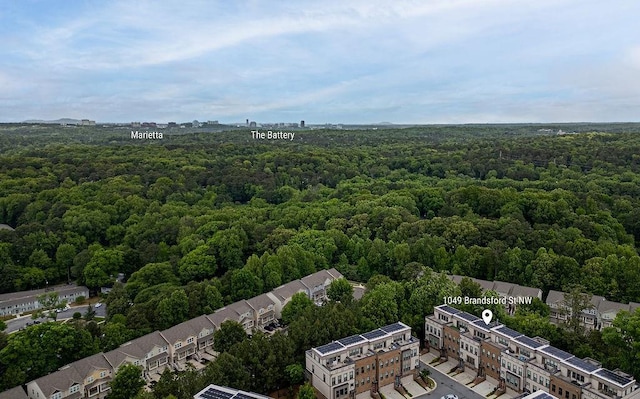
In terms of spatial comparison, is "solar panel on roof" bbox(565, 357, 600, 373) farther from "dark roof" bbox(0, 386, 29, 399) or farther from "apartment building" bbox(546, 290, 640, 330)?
"dark roof" bbox(0, 386, 29, 399)

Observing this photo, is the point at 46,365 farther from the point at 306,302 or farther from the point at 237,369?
the point at 306,302

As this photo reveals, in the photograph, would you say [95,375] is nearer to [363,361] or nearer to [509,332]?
[363,361]

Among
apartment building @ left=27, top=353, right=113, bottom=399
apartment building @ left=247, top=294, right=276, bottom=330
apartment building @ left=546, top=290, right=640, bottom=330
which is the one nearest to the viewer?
apartment building @ left=27, top=353, right=113, bottom=399

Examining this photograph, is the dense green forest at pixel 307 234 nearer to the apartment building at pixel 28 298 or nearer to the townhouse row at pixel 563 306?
the apartment building at pixel 28 298

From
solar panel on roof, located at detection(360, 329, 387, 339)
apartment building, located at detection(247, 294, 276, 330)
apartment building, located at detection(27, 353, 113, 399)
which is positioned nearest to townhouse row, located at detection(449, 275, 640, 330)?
solar panel on roof, located at detection(360, 329, 387, 339)

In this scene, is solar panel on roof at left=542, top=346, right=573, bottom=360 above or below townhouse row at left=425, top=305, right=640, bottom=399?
above

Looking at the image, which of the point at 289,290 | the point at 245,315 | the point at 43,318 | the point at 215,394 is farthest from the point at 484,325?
the point at 43,318

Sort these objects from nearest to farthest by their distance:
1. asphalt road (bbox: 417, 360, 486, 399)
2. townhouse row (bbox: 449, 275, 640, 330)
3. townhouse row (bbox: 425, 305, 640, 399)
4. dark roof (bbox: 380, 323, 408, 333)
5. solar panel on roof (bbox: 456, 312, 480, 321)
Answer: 1. townhouse row (bbox: 425, 305, 640, 399)
2. asphalt road (bbox: 417, 360, 486, 399)
3. dark roof (bbox: 380, 323, 408, 333)
4. solar panel on roof (bbox: 456, 312, 480, 321)
5. townhouse row (bbox: 449, 275, 640, 330)

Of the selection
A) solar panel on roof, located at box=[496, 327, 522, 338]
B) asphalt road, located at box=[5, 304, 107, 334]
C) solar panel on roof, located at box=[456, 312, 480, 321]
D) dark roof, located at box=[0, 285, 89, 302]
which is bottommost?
asphalt road, located at box=[5, 304, 107, 334]
